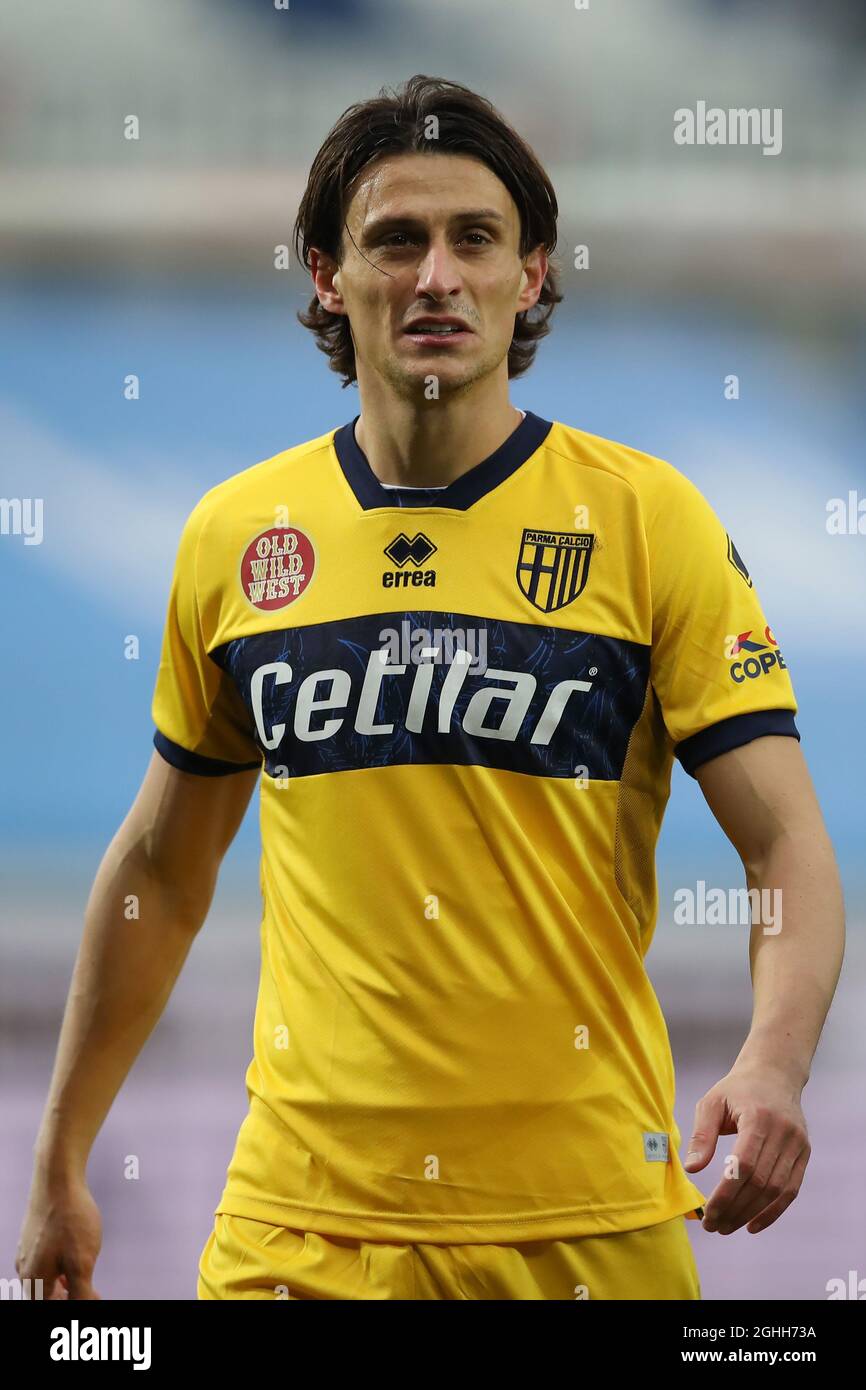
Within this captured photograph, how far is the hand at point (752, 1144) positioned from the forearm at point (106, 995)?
92 cm

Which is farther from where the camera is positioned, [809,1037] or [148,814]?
[148,814]

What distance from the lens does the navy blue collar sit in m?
2.08

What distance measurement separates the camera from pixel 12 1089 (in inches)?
128

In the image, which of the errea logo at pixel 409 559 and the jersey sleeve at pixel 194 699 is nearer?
the errea logo at pixel 409 559

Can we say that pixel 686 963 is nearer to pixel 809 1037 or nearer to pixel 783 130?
pixel 809 1037

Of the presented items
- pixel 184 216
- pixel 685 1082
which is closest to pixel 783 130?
pixel 184 216

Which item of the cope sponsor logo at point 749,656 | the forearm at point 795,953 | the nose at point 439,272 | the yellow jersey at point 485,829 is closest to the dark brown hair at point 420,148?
the nose at point 439,272

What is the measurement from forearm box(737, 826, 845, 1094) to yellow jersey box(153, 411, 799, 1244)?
0.16 metres

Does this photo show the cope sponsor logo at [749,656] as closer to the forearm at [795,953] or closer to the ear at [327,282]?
the forearm at [795,953]

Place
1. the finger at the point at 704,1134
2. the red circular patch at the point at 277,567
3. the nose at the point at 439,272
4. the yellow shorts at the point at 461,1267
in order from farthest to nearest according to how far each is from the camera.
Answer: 1. the red circular patch at the point at 277,567
2. the nose at the point at 439,272
3. the yellow shorts at the point at 461,1267
4. the finger at the point at 704,1134

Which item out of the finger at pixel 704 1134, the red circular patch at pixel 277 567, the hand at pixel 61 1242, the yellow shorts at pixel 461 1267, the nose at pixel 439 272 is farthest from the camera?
the hand at pixel 61 1242

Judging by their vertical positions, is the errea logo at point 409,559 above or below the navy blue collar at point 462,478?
below

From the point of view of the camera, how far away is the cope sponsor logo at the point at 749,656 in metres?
1.93
